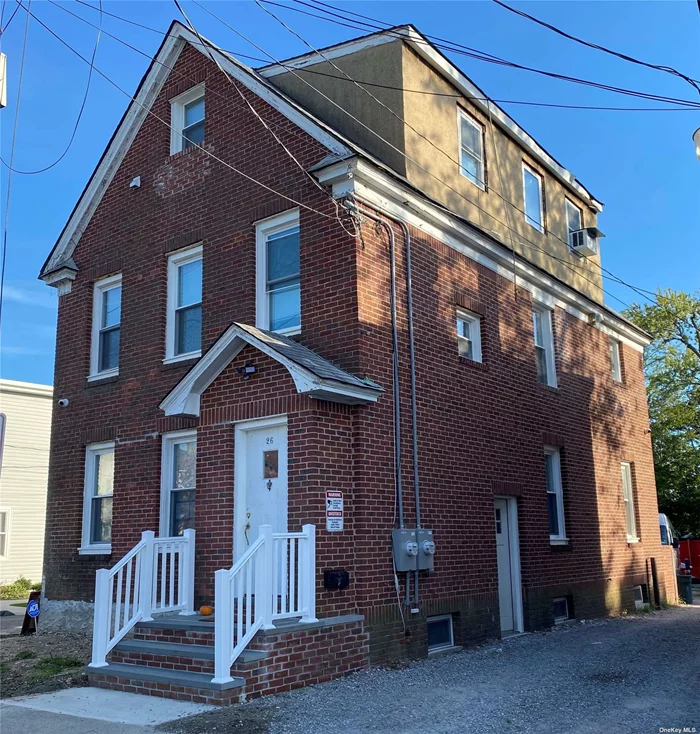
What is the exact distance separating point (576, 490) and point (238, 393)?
7.69 metres

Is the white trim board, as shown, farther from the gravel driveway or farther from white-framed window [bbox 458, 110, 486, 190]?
the gravel driveway

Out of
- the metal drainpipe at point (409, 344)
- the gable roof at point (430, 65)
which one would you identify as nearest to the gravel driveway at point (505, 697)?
the metal drainpipe at point (409, 344)

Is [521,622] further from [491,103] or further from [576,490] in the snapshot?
[491,103]

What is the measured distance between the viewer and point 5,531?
78.7ft

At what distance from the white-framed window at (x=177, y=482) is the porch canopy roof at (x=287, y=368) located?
126 centimetres

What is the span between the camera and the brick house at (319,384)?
30.3 ft

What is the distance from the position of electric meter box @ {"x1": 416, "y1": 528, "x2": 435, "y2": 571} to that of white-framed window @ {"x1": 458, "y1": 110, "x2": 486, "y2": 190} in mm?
6423

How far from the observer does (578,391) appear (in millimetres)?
15789

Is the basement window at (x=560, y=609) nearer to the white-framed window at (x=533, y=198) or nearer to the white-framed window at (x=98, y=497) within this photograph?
the white-framed window at (x=533, y=198)

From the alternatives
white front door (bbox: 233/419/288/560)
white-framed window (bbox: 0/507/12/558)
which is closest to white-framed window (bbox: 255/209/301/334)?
white front door (bbox: 233/419/288/560)

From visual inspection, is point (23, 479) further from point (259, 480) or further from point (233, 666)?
point (233, 666)

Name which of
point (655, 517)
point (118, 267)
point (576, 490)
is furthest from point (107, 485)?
point (655, 517)

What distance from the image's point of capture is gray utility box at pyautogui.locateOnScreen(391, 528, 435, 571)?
9.85 m

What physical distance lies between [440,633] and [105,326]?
7.62 m
